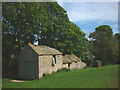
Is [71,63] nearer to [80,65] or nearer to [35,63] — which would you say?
[80,65]

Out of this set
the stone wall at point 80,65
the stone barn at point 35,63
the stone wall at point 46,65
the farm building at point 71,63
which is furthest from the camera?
the stone wall at point 80,65

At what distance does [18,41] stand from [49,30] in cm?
661

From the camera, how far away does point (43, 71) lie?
54.2ft

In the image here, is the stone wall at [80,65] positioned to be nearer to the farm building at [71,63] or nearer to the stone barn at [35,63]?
the farm building at [71,63]

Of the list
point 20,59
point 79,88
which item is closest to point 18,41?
point 20,59

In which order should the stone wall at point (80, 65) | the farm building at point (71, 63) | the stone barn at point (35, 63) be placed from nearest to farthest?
the stone barn at point (35, 63)
the farm building at point (71, 63)
the stone wall at point (80, 65)

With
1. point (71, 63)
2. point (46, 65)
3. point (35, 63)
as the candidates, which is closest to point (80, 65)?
point (71, 63)

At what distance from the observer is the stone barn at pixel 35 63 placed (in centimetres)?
1598

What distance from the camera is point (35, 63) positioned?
1608 cm

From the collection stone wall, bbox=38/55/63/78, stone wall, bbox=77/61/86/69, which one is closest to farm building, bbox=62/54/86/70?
stone wall, bbox=77/61/86/69

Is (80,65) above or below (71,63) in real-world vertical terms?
below

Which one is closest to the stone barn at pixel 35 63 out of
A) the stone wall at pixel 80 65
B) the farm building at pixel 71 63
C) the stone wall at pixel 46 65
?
the stone wall at pixel 46 65

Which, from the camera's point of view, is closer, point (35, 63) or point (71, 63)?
point (35, 63)

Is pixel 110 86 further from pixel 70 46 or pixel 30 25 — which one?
pixel 70 46
